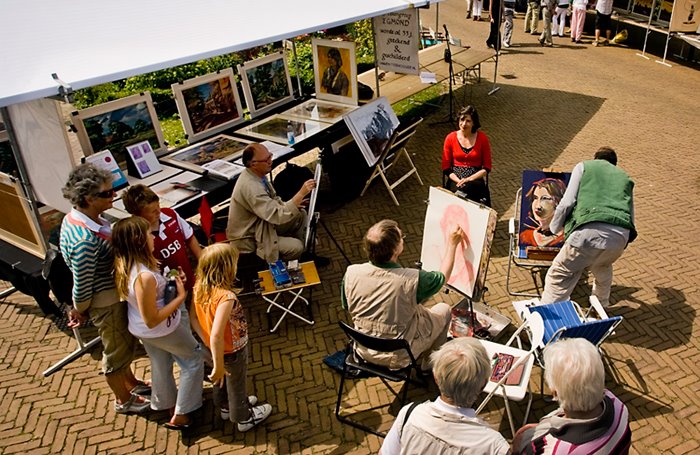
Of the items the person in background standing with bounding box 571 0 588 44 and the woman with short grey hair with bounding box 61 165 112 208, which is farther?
the person in background standing with bounding box 571 0 588 44

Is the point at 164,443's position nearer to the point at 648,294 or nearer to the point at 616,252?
the point at 616,252

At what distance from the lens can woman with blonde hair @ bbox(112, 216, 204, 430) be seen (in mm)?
3613

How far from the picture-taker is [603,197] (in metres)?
4.46

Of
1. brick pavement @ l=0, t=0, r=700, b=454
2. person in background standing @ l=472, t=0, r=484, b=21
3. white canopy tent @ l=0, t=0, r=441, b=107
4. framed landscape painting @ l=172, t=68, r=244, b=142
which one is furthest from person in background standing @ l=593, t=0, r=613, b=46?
framed landscape painting @ l=172, t=68, r=244, b=142

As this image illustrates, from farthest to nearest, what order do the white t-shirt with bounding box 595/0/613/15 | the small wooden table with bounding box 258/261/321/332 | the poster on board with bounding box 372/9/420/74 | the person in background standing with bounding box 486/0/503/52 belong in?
the white t-shirt with bounding box 595/0/613/15
the person in background standing with bounding box 486/0/503/52
the poster on board with bounding box 372/9/420/74
the small wooden table with bounding box 258/261/321/332

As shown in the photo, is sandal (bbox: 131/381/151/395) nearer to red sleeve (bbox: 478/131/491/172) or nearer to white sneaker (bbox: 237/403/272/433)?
white sneaker (bbox: 237/403/272/433)

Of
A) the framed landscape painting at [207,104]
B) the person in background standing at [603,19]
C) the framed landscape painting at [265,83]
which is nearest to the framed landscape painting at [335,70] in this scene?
the framed landscape painting at [265,83]

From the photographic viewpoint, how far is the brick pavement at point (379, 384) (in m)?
4.15

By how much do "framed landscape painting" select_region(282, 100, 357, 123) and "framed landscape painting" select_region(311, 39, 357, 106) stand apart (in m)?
0.14

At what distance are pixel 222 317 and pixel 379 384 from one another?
1637mm

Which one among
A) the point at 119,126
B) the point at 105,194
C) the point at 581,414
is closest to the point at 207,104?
the point at 119,126

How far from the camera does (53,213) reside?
17.3 feet

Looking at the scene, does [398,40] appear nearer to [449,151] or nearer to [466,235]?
[449,151]

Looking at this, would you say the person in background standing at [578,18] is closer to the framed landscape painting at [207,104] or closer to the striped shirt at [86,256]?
the framed landscape painting at [207,104]
